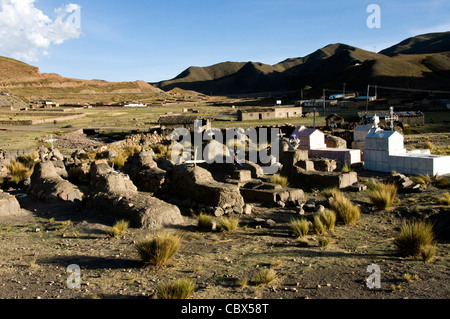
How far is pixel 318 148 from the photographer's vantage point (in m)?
20.3

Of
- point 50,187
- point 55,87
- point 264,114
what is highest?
point 55,87

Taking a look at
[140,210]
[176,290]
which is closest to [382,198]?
[140,210]

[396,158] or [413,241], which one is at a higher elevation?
[396,158]

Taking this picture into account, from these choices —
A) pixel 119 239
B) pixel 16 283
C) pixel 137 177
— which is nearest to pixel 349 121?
pixel 137 177

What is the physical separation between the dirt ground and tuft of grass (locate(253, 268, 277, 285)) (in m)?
0.09

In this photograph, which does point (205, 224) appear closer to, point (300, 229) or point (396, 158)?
point (300, 229)

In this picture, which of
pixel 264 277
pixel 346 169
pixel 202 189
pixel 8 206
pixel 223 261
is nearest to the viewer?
pixel 264 277

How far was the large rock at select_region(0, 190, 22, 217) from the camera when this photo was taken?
10.5 meters

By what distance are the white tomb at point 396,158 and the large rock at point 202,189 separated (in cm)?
772

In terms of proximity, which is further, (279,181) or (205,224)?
(279,181)

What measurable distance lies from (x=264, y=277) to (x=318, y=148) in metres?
14.8

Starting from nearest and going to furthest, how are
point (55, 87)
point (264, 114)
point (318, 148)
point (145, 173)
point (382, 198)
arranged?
point (382, 198)
point (145, 173)
point (318, 148)
point (264, 114)
point (55, 87)

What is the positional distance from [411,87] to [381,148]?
8516 centimetres
